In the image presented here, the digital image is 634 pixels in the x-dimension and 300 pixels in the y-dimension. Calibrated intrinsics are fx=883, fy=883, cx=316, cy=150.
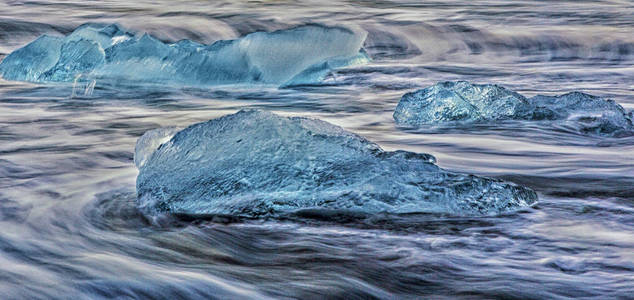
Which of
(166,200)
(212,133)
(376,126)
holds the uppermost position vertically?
(212,133)

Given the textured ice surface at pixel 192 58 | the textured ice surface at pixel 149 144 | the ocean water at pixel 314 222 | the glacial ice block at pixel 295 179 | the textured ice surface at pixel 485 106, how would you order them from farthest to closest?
the textured ice surface at pixel 192 58 < the textured ice surface at pixel 485 106 < the textured ice surface at pixel 149 144 < the glacial ice block at pixel 295 179 < the ocean water at pixel 314 222

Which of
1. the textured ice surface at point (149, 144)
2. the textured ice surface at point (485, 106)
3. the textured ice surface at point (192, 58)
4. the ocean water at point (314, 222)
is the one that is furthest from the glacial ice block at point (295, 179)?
the textured ice surface at point (192, 58)

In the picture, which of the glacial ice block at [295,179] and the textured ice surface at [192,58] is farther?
the textured ice surface at [192,58]

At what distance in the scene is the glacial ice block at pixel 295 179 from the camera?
102 inches

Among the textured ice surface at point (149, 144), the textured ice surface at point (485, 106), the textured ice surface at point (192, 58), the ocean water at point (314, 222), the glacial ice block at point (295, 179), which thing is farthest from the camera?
the textured ice surface at point (192, 58)

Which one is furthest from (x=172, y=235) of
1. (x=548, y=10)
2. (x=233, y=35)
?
(x=548, y=10)

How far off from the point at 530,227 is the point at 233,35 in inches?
369

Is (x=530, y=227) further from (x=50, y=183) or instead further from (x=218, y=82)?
(x=218, y=82)

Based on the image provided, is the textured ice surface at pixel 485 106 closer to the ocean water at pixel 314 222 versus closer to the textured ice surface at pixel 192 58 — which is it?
the ocean water at pixel 314 222

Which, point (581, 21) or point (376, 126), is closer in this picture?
point (376, 126)

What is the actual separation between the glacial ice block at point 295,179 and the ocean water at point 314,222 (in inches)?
2.5

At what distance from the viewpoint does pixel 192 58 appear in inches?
250

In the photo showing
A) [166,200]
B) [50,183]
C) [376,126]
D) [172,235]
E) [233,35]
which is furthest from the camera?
[233,35]

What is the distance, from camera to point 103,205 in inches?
111
